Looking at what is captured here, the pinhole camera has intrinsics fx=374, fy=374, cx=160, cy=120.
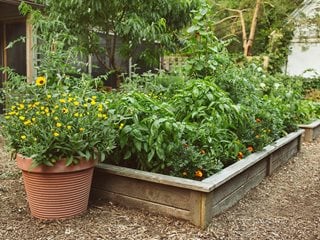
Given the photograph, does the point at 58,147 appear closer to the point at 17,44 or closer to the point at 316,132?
the point at 316,132

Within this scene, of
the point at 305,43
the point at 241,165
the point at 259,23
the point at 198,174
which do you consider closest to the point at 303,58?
the point at 305,43

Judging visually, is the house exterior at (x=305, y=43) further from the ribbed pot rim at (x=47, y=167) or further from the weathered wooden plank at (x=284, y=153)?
the ribbed pot rim at (x=47, y=167)

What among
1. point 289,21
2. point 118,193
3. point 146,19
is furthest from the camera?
point 289,21

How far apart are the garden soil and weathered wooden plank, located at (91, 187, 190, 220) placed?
39mm

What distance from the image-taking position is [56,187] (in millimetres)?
2607

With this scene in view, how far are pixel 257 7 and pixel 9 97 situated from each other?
11.9m

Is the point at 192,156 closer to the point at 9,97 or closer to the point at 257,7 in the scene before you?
the point at 9,97

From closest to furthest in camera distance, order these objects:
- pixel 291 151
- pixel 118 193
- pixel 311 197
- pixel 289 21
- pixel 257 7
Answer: pixel 118 193 → pixel 311 197 → pixel 291 151 → pixel 257 7 → pixel 289 21

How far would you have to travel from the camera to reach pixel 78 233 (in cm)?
252

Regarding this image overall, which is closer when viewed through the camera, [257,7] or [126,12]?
[126,12]

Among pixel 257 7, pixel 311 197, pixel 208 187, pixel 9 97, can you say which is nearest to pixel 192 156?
pixel 208 187

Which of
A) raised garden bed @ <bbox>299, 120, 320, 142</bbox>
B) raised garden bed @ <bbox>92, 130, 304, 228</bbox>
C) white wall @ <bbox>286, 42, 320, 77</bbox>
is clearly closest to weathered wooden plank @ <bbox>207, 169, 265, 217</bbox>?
raised garden bed @ <bbox>92, 130, 304, 228</bbox>

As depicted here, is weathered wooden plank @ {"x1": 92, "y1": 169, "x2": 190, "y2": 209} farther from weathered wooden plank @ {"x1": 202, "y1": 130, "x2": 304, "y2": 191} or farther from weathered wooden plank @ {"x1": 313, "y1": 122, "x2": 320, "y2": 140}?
weathered wooden plank @ {"x1": 313, "y1": 122, "x2": 320, "y2": 140}

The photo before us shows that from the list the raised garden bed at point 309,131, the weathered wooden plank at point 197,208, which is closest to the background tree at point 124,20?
the weathered wooden plank at point 197,208
